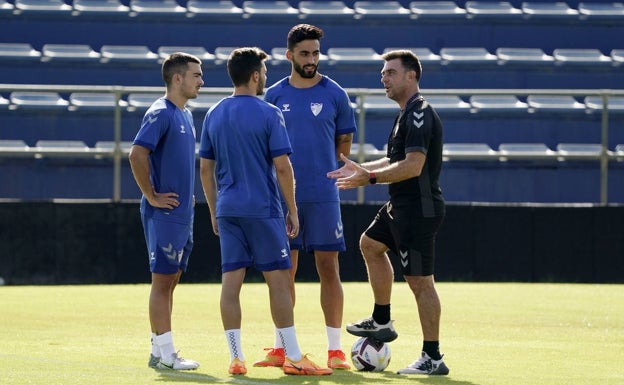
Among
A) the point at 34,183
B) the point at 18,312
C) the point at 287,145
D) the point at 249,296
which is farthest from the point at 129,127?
the point at 287,145

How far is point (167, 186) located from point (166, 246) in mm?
354

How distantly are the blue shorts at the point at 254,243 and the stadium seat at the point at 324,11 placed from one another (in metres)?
14.2

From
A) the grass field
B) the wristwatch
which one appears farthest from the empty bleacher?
the wristwatch

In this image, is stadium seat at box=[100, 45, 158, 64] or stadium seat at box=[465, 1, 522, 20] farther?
stadium seat at box=[465, 1, 522, 20]

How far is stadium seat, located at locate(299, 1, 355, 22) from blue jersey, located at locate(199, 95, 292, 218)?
46.4ft

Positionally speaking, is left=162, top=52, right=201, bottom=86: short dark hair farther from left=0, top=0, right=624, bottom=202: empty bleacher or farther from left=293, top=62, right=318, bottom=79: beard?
left=0, top=0, right=624, bottom=202: empty bleacher

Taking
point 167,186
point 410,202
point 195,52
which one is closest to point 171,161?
point 167,186

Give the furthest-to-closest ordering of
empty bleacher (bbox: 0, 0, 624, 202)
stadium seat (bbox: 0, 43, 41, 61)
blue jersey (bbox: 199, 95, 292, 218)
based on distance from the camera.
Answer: stadium seat (bbox: 0, 43, 41, 61) < empty bleacher (bbox: 0, 0, 624, 202) < blue jersey (bbox: 199, 95, 292, 218)

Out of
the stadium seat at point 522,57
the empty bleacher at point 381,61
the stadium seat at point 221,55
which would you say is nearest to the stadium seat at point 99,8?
the empty bleacher at point 381,61

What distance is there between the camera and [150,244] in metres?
7.47

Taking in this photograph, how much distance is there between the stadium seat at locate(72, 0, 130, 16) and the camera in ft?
69.5

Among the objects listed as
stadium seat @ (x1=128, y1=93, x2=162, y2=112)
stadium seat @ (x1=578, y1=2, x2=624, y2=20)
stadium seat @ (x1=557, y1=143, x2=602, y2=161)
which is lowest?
stadium seat @ (x1=557, y1=143, x2=602, y2=161)

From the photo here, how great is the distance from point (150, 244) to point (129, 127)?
10248 millimetres

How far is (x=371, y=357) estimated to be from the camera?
24.4 feet
